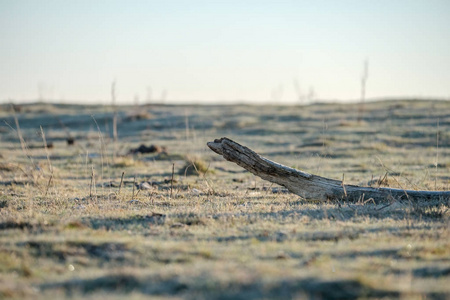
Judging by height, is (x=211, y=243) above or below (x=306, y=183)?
below

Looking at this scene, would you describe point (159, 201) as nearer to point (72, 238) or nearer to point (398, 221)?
point (72, 238)

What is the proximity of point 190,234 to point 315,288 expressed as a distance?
2.20 meters

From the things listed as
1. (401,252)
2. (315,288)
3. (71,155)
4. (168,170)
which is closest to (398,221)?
(401,252)

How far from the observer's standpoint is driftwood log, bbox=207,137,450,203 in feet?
25.0

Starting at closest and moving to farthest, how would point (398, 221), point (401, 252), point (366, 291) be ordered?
point (366, 291), point (401, 252), point (398, 221)

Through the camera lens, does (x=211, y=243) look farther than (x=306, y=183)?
No

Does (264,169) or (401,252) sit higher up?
(264,169)

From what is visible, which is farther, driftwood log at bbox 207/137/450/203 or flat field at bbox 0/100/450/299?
driftwood log at bbox 207/137/450/203

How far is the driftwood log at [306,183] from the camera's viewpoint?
7.61 meters

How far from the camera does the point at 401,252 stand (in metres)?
4.85

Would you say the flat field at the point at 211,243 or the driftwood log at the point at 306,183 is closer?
the flat field at the point at 211,243

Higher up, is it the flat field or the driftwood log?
the driftwood log

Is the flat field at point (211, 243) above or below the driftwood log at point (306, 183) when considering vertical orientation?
below

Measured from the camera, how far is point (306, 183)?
25.9ft
